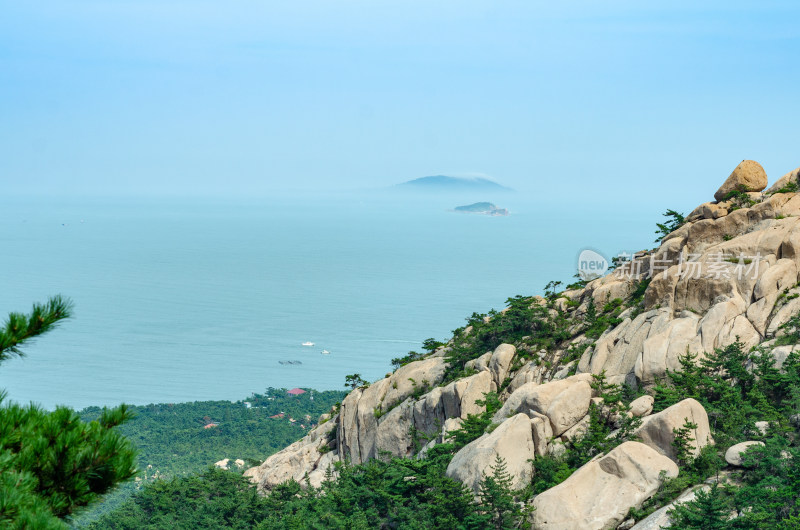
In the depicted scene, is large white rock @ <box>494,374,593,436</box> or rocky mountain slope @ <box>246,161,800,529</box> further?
large white rock @ <box>494,374,593,436</box>

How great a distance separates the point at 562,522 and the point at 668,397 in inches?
167

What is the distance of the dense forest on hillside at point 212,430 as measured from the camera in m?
48.5

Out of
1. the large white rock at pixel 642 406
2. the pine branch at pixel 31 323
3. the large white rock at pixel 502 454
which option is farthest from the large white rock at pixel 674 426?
the pine branch at pixel 31 323

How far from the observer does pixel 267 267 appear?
145m

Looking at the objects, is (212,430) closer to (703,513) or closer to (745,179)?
(745,179)

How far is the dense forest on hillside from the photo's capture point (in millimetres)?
48531

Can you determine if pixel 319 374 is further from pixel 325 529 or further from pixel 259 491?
pixel 325 529

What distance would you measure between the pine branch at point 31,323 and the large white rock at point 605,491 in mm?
12835

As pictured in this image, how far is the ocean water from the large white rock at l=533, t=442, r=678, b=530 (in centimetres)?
2673

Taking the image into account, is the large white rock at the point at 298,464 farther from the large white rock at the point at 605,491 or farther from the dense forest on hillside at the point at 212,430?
the dense forest on hillside at the point at 212,430

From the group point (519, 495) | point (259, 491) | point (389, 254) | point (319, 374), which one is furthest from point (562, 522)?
point (389, 254)

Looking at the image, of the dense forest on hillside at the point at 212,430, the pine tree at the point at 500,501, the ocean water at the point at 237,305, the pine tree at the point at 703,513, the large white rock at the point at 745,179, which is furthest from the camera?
the ocean water at the point at 237,305

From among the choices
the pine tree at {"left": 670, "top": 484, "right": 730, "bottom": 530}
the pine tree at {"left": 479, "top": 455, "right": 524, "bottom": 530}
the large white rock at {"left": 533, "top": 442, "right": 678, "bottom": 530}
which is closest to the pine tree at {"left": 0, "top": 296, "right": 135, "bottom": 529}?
the pine tree at {"left": 670, "top": 484, "right": 730, "bottom": 530}

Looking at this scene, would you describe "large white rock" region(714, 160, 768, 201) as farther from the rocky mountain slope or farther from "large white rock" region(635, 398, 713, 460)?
"large white rock" region(635, 398, 713, 460)
